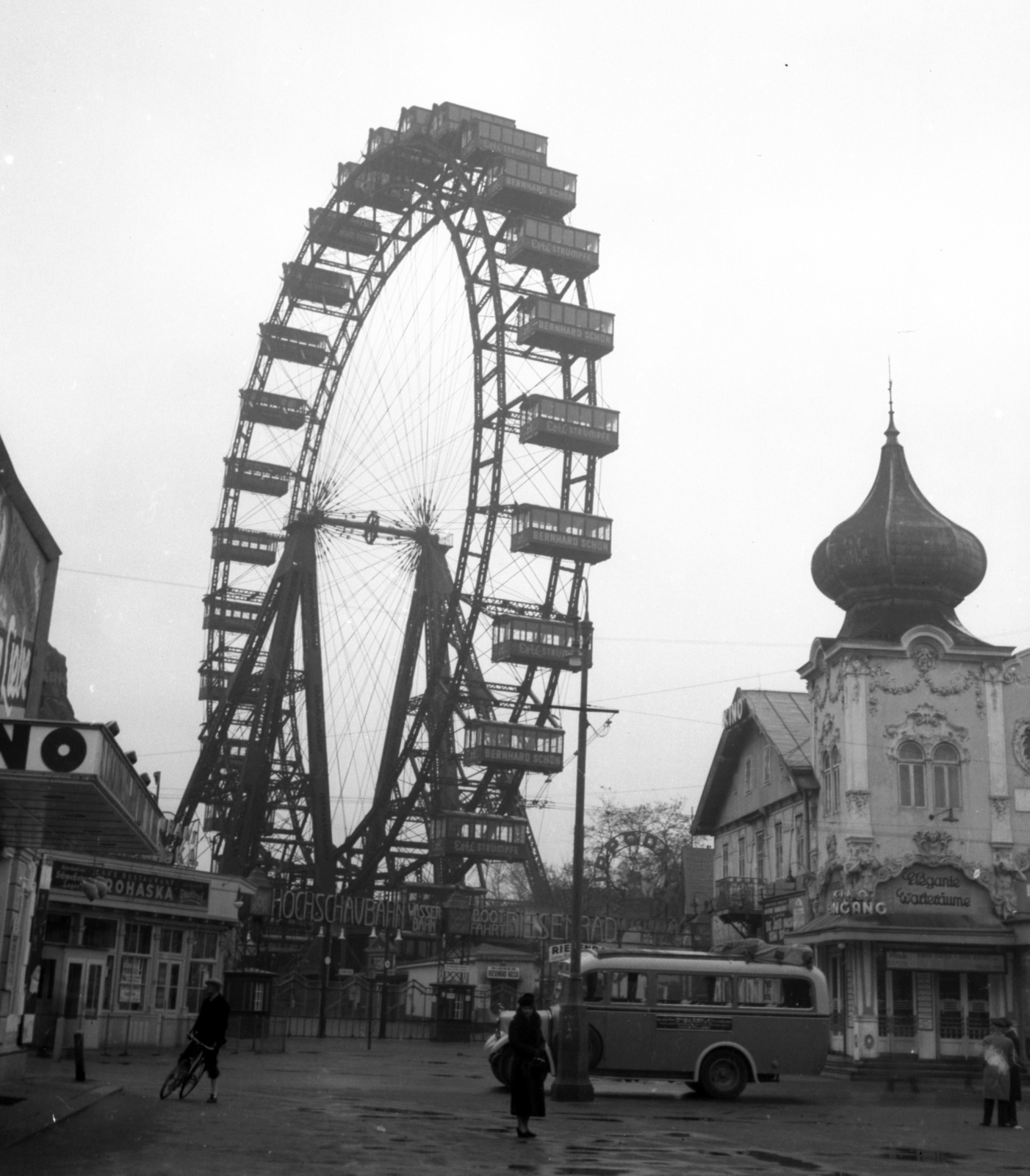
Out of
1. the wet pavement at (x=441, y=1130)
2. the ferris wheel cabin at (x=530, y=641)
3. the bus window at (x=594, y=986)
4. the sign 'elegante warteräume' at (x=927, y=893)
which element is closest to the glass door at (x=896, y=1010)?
the sign 'elegante warteräume' at (x=927, y=893)

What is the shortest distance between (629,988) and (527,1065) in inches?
359

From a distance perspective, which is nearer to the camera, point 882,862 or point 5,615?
point 5,615

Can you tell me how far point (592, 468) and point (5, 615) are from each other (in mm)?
33888

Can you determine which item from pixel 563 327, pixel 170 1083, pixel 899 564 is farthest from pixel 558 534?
pixel 170 1083

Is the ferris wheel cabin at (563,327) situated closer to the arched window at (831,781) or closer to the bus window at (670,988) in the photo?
the arched window at (831,781)

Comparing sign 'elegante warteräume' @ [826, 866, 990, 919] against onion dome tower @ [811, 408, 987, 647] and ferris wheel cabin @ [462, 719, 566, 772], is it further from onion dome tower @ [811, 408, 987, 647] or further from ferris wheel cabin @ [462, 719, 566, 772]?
ferris wheel cabin @ [462, 719, 566, 772]

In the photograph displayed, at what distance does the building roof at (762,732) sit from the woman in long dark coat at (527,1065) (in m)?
25.8

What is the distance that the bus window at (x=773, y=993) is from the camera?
82.5ft

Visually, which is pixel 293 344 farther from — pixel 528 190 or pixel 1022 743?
pixel 1022 743

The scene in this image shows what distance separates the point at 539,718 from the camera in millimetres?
52125

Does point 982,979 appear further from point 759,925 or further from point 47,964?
point 47,964

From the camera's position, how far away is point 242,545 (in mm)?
59438

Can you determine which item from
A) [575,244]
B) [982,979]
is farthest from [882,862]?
[575,244]

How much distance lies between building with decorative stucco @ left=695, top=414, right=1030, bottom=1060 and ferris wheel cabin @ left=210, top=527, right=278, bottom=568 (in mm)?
24248
